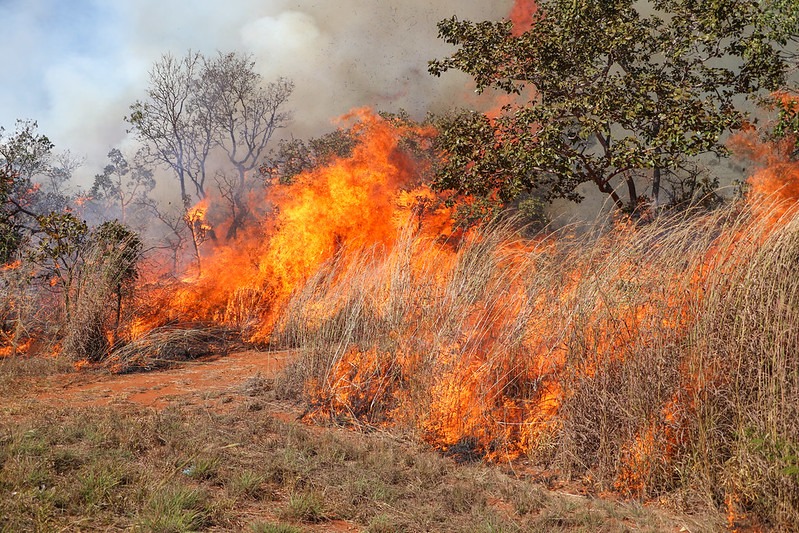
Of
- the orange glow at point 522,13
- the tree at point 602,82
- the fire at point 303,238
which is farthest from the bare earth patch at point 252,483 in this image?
the orange glow at point 522,13

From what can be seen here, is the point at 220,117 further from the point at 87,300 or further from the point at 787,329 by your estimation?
the point at 787,329

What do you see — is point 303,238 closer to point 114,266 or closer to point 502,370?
point 114,266

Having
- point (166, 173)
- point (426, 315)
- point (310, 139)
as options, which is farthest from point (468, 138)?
point (166, 173)

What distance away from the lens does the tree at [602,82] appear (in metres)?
11.2

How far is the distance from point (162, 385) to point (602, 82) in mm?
10024

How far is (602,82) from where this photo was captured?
40.1 ft

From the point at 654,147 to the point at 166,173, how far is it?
119 feet

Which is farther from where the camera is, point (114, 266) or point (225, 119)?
point (225, 119)

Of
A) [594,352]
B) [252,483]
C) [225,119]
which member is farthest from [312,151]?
[252,483]

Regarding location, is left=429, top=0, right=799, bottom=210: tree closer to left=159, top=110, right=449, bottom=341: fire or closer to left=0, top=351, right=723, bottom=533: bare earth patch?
left=159, top=110, right=449, bottom=341: fire

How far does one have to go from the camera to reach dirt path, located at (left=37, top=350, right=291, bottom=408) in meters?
7.85

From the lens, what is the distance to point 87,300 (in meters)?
10.2

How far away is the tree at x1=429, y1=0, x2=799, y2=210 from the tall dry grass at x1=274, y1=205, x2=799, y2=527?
5557 mm

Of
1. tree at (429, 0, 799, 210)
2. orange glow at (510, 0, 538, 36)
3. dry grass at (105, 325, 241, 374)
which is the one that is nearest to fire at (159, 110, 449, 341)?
dry grass at (105, 325, 241, 374)
